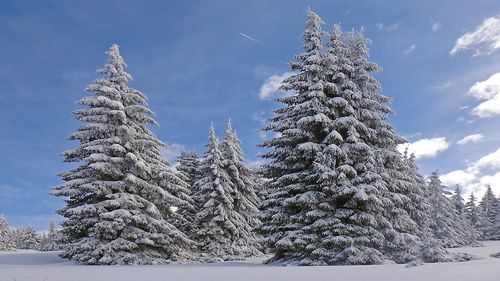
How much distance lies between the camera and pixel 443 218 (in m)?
44.5

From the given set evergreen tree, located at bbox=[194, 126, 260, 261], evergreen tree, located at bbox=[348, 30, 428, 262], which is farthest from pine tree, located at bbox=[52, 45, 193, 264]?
evergreen tree, located at bbox=[348, 30, 428, 262]

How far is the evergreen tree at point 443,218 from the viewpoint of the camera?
1701 inches

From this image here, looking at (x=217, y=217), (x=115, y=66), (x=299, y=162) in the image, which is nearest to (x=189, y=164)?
(x=217, y=217)

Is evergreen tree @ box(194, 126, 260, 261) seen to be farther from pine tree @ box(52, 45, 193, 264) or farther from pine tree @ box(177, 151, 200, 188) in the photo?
pine tree @ box(52, 45, 193, 264)

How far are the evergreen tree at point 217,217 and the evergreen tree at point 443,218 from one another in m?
21.2

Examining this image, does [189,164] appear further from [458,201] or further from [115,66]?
[458,201]

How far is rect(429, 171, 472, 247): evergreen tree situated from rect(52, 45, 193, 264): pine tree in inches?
1210

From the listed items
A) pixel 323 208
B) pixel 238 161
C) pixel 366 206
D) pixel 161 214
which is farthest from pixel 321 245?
pixel 238 161

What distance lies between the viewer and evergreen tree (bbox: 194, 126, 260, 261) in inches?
1278

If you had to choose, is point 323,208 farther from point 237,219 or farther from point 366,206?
point 237,219

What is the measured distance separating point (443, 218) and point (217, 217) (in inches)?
1050

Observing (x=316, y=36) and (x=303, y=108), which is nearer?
(x=303, y=108)

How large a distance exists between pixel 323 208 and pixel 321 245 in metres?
1.61

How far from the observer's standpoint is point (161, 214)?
2334 centimetres
